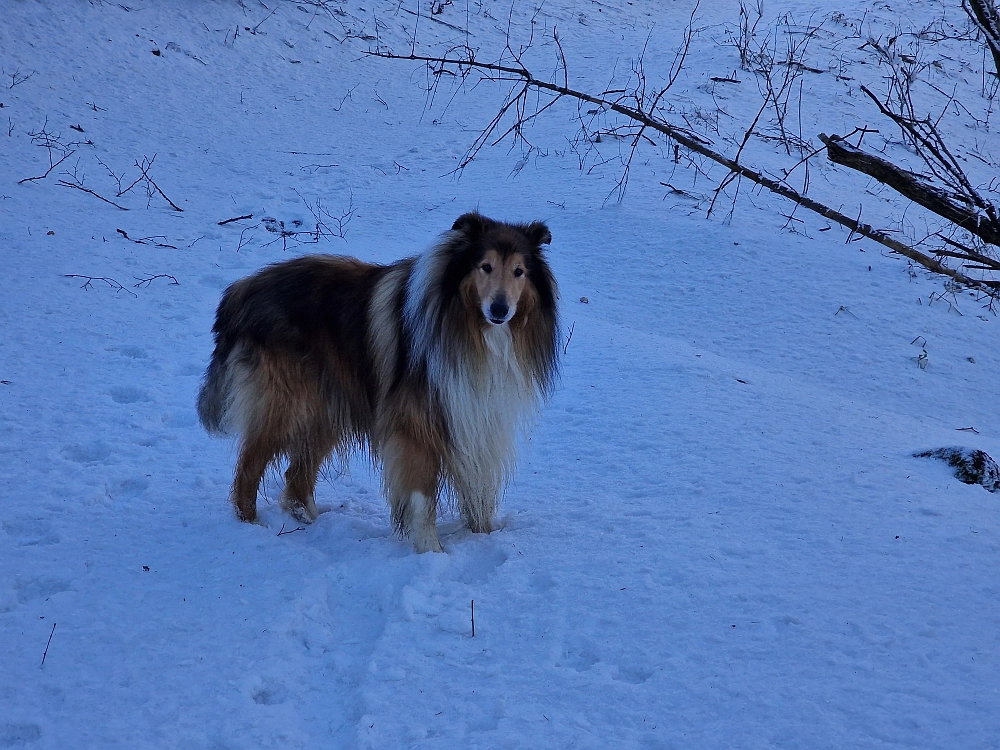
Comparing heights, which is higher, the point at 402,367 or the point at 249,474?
the point at 402,367

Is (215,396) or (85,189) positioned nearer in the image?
(215,396)

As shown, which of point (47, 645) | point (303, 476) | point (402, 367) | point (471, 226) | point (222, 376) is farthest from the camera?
point (303, 476)

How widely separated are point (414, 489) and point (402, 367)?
560 millimetres

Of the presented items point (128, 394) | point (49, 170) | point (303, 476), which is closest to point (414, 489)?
point (303, 476)

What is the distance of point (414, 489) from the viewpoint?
3.59 m

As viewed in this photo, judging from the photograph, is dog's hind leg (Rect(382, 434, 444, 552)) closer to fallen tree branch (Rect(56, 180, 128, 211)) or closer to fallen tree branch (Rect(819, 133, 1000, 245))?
fallen tree branch (Rect(819, 133, 1000, 245))

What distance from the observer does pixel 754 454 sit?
13.9 feet

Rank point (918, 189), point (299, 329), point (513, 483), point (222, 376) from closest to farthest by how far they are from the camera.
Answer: point (918, 189) → point (299, 329) → point (222, 376) → point (513, 483)

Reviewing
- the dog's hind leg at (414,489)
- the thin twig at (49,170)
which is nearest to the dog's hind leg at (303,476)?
the dog's hind leg at (414,489)

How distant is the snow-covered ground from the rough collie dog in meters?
0.28

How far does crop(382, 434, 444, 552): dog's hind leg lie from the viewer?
140 inches

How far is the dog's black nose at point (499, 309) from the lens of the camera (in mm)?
3377

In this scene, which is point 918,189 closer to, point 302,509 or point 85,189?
point 302,509

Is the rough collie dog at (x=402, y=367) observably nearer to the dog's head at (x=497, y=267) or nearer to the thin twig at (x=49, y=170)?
the dog's head at (x=497, y=267)
